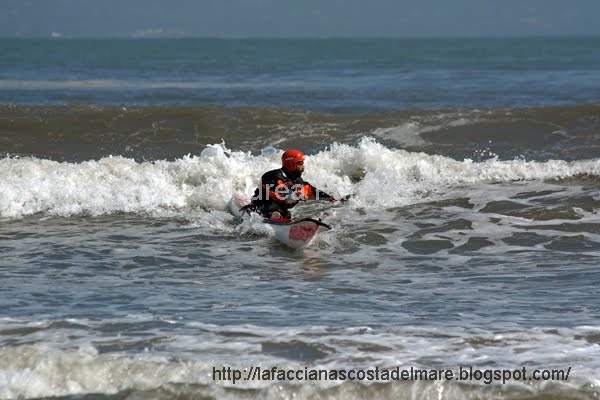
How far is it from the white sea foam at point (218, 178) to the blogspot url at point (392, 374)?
328 inches

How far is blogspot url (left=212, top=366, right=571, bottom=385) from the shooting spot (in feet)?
20.8

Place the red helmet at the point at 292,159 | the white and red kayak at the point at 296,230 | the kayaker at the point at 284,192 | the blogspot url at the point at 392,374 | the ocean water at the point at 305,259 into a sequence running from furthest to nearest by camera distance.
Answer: the red helmet at the point at 292,159 → the kayaker at the point at 284,192 → the white and red kayak at the point at 296,230 → the ocean water at the point at 305,259 → the blogspot url at the point at 392,374

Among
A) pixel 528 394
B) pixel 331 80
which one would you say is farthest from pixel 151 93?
pixel 528 394

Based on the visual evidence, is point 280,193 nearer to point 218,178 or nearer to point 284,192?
point 284,192

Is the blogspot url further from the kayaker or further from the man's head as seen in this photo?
the man's head

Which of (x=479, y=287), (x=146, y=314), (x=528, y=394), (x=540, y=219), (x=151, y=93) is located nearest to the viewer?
(x=528, y=394)

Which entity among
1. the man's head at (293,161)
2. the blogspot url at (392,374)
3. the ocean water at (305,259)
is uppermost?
the man's head at (293,161)

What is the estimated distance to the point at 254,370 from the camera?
6.50 metres

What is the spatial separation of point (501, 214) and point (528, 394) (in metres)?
8.02

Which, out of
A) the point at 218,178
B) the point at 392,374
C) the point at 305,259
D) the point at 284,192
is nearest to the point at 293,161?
the point at 284,192

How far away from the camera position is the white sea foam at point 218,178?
15.1 m

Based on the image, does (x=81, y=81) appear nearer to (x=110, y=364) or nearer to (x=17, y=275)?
(x=17, y=275)

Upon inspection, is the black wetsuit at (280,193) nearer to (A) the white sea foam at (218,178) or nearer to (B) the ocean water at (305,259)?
(B) the ocean water at (305,259)

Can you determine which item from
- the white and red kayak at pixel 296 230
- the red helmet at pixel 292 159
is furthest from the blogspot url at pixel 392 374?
the red helmet at pixel 292 159
